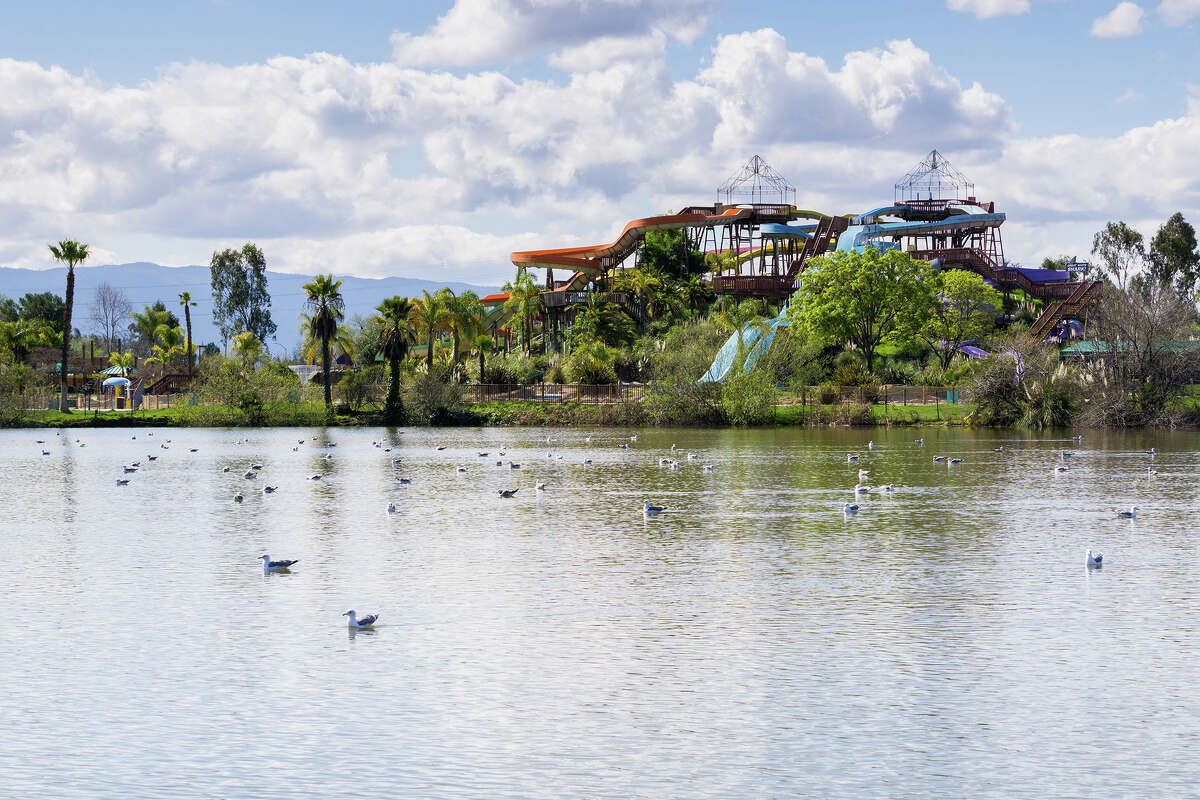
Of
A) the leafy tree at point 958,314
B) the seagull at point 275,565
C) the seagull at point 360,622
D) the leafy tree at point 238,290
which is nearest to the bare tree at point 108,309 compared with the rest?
the leafy tree at point 238,290

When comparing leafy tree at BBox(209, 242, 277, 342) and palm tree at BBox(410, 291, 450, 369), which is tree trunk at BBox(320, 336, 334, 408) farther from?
leafy tree at BBox(209, 242, 277, 342)

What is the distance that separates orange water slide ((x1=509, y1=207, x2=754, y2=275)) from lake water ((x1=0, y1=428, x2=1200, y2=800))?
256ft

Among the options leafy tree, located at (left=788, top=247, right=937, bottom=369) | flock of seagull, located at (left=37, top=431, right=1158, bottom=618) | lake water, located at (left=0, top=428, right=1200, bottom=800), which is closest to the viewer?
lake water, located at (left=0, top=428, right=1200, bottom=800)

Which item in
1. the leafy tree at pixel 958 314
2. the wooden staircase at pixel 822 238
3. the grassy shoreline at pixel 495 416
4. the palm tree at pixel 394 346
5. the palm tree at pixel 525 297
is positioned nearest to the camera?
the grassy shoreline at pixel 495 416

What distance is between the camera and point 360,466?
160 ft

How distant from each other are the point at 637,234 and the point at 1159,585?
94019mm

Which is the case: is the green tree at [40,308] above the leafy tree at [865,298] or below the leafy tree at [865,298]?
above

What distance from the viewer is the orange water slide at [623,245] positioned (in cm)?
A: 11019

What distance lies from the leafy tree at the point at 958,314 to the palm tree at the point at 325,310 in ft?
146

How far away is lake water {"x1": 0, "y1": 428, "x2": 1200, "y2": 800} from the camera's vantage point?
11.3 metres

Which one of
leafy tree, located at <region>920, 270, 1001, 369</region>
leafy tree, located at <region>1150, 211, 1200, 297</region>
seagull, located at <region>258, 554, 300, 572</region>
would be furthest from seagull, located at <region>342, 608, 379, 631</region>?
leafy tree, located at <region>1150, 211, 1200, 297</region>

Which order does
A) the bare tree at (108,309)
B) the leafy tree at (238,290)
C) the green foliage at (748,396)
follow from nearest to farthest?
the green foliage at (748,396) → the leafy tree at (238,290) → the bare tree at (108,309)

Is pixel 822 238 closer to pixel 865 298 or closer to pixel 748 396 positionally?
pixel 865 298

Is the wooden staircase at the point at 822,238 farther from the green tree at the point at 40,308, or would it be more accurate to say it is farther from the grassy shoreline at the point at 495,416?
the green tree at the point at 40,308
